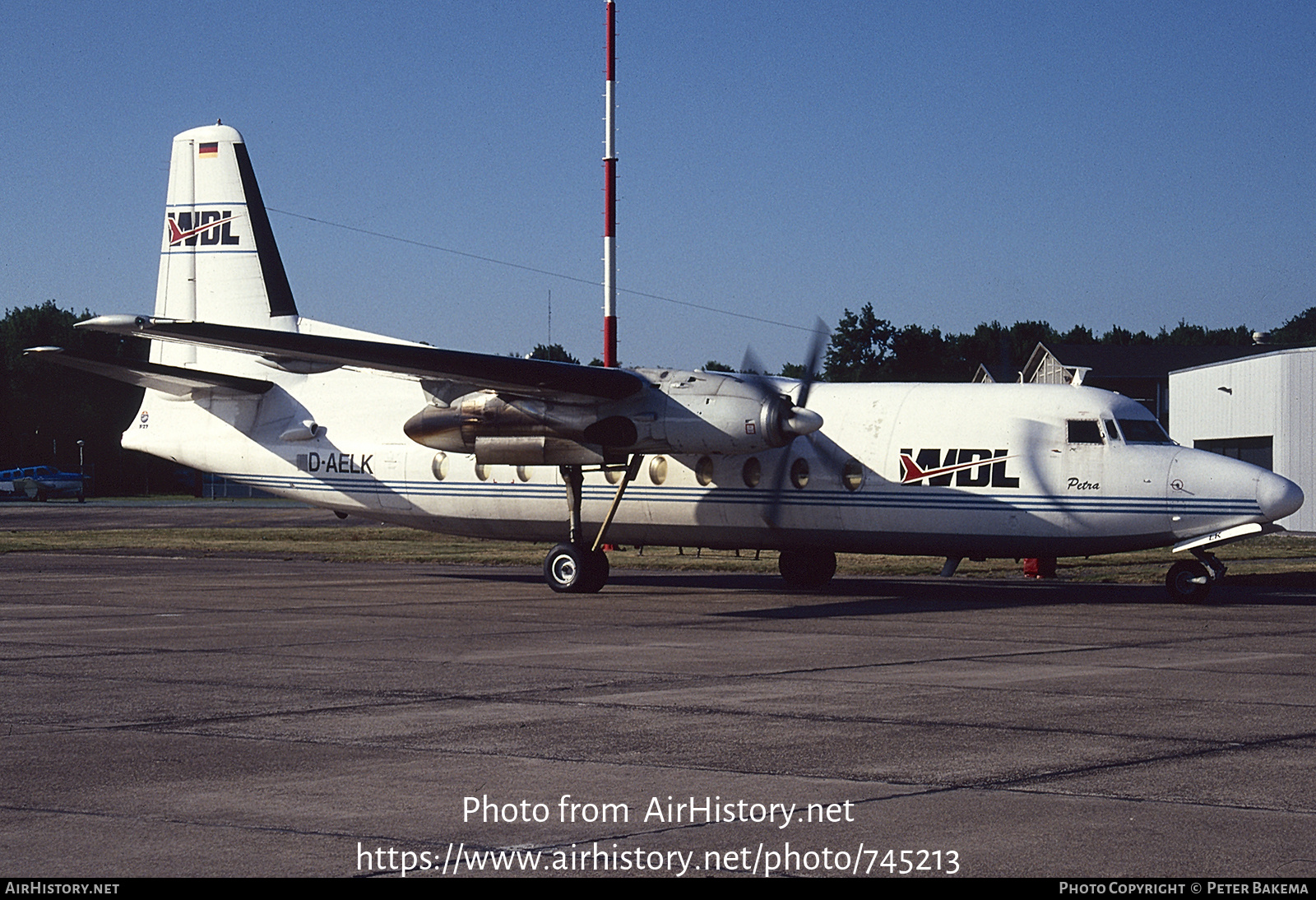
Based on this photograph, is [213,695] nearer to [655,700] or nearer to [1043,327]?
[655,700]

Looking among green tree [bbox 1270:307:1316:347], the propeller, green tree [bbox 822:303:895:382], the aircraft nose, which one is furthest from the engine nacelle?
green tree [bbox 1270:307:1316:347]

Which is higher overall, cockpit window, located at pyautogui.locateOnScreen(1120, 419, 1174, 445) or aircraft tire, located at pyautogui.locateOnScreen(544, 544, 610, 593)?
cockpit window, located at pyautogui.locateOnScreen(1120, 419, 1174, 445)

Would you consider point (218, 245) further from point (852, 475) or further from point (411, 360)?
point (852, 475)

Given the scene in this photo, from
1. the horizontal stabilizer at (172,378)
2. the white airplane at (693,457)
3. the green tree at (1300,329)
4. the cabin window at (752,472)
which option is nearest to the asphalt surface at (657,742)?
the white airplane at (693,457)

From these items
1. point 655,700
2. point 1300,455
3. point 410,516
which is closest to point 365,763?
point 655,700

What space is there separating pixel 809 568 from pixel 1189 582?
631 centimetres

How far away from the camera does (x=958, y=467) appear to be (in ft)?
68.4

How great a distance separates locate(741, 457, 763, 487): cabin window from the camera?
22062 mm

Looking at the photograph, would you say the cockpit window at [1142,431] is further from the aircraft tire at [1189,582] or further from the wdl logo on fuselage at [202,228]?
the wdl logo on fuselage at [202,228]

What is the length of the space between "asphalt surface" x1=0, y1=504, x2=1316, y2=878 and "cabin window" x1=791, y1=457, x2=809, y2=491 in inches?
137

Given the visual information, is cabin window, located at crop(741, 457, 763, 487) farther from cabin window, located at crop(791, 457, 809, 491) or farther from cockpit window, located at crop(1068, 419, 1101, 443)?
cockpit window, located at crop(1068, 419, 1101, 443)

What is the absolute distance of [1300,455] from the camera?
144 ft

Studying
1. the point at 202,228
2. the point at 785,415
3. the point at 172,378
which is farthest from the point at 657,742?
the point at 202,228
